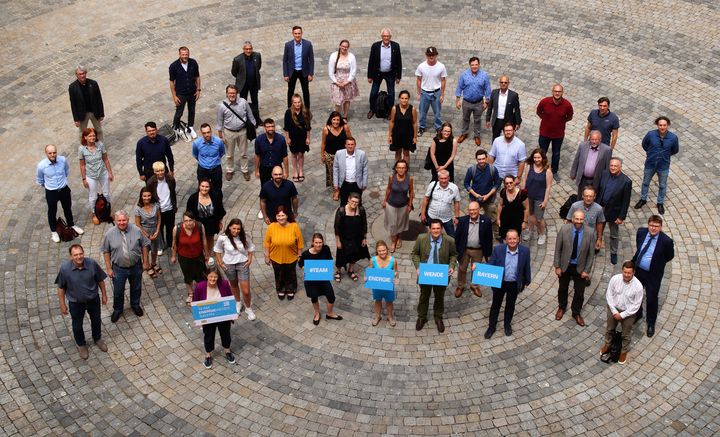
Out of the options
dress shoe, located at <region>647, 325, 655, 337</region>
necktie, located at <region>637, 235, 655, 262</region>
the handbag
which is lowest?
dress shoe, located at <region>647, 325, 655, 337</region>

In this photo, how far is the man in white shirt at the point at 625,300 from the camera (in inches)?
498

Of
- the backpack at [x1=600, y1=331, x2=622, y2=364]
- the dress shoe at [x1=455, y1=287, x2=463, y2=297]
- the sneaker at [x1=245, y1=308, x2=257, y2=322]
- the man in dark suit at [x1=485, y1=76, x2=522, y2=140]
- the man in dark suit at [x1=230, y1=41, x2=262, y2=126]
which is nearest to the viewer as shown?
the backpack at [x1=600, y1=331, x2=622, y2=364]

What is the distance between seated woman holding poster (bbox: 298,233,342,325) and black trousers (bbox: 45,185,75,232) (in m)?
4.45

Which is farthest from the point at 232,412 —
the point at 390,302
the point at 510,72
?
the point at 510,72

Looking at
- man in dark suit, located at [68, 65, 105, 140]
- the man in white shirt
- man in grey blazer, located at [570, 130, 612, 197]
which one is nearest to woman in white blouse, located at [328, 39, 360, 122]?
man in dark suit, located at [68, 65, 105, 140]

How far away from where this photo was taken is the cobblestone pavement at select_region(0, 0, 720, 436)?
12.6m

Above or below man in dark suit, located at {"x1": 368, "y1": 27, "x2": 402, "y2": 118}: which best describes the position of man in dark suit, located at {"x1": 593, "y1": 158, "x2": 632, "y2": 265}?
below

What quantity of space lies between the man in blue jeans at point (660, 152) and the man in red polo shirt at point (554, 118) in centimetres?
149

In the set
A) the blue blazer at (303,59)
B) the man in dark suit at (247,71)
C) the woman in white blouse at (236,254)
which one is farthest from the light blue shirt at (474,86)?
the woman in white blouse at (236,254)

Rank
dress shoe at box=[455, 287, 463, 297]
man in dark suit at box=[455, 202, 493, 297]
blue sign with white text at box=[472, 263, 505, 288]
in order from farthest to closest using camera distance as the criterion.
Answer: dress shoe at box=[455, 287, 463, 297]
man in dark suit at box=[455, 202, 493, 297]
blue sign with white text at box=[472, 263, 505, 288]

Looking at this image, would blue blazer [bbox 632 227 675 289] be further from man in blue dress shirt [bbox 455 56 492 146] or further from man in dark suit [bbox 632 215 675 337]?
man in blue dress shirt [bbox 455 56 492 146]

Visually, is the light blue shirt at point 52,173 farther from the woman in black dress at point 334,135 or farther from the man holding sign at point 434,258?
the man holding sign at point 434,258

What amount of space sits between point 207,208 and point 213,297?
245 centimetres

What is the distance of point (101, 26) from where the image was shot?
22.0m
